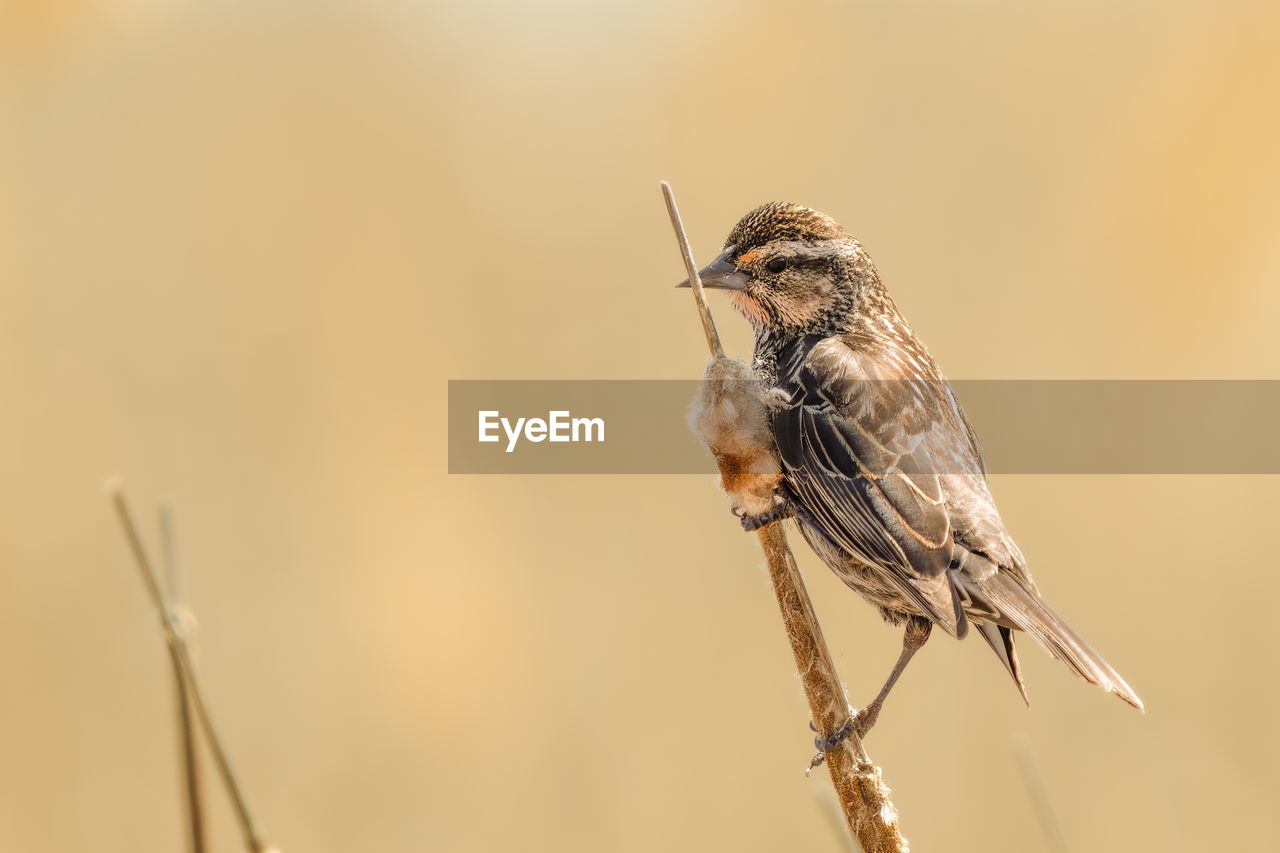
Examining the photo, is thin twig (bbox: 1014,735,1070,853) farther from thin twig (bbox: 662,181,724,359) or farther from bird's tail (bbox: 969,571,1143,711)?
thin twig (bbox: 662,181,724,359)

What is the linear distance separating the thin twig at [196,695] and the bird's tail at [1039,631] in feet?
4.78

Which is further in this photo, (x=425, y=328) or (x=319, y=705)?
(x=425, y=328)

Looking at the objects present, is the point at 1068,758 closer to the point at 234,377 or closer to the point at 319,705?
the point at 319,705

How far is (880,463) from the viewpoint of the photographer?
2426 mm

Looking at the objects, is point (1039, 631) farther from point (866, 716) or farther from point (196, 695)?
point (196, 695)

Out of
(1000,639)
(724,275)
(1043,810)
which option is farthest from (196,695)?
(724,275)

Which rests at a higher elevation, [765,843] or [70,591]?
[70,591]

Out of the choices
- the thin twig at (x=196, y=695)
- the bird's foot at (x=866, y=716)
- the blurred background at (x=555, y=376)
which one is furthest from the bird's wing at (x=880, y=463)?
the blurred background at (x=555, y=376)

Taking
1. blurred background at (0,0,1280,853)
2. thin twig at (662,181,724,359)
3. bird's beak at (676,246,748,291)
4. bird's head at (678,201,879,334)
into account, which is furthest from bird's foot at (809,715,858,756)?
blurred background at (0,0,1280,853)

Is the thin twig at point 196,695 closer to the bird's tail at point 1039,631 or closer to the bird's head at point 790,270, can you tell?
the bird's tail at point 1039,631

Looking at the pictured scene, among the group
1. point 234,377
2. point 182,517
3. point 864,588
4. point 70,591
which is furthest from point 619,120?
point 864,588

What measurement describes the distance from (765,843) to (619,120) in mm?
3631

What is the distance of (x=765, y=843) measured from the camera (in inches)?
169

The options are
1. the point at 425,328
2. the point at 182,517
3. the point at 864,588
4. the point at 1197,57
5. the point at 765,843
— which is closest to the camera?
the point at 864,588
